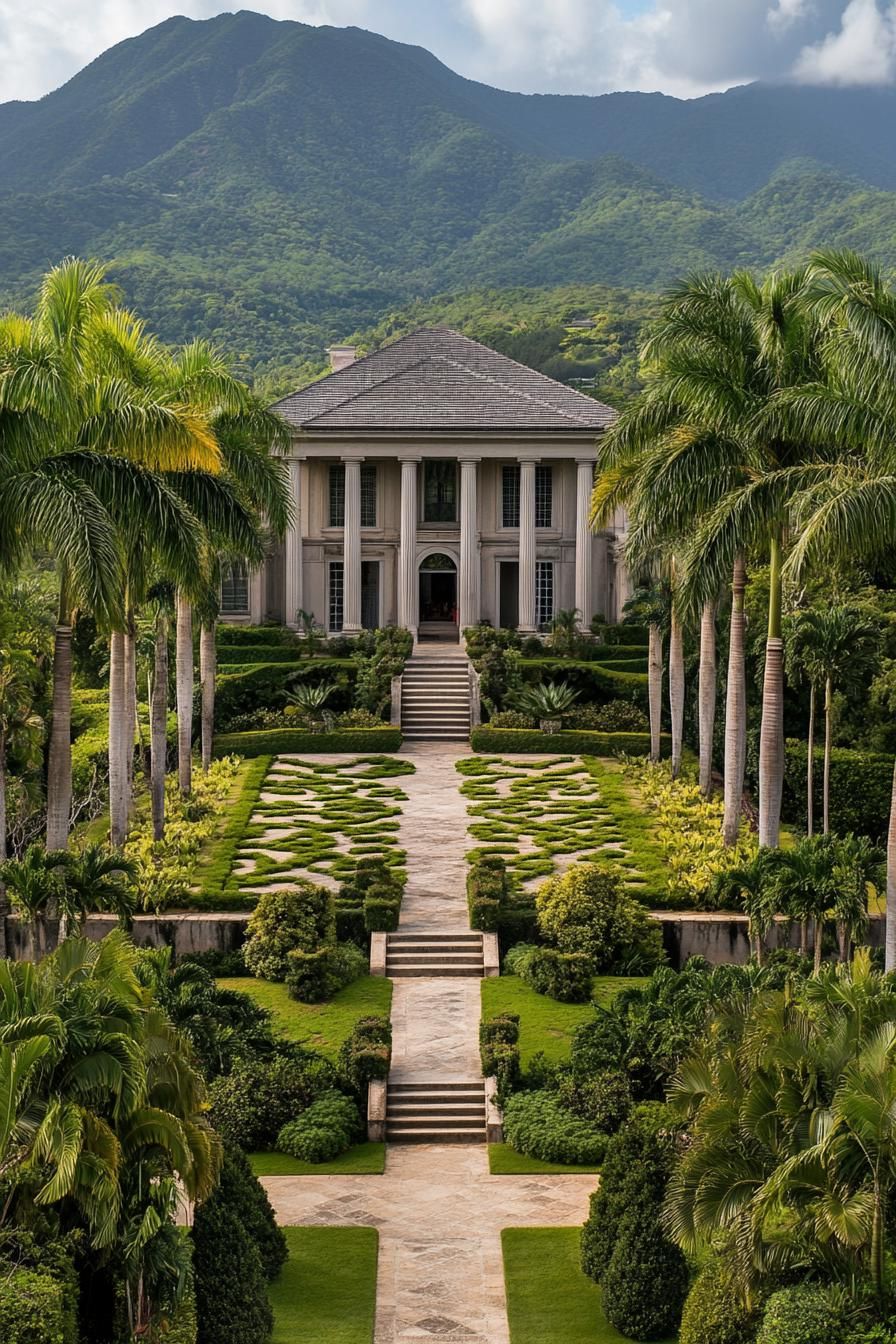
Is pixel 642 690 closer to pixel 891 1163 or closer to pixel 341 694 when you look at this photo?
pixel 341 694

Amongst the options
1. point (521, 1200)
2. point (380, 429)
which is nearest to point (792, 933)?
point (521, 1200)

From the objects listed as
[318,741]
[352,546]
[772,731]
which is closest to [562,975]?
[772,731]

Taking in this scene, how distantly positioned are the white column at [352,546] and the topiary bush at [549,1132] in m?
32.6

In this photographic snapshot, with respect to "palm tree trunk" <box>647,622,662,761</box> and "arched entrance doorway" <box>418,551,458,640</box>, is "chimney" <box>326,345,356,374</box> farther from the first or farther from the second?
"palm tree trunk" <box>647,622,662,761</box>

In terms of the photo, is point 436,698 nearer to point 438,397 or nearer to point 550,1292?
point 438,397

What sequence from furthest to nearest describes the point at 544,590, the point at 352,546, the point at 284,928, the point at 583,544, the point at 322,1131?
the point at 544,590
the point at 352,546
the point at 583,544
the point at 284,928
the point at 322,1131

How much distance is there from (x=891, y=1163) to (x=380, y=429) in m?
41.9

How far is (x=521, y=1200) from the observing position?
69.5ft

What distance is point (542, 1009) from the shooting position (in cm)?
2692

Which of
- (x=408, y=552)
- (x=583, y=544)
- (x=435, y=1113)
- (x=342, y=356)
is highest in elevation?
(x=342, y=356)

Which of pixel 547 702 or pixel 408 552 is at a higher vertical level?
pixel 408 552

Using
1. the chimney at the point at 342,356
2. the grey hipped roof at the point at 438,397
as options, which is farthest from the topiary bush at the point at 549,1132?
the chimney at the point at 342,356

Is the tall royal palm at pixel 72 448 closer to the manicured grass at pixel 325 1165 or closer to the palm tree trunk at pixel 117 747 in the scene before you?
the palm tree trunk at pixel 117 747

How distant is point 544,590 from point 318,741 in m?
15.3
